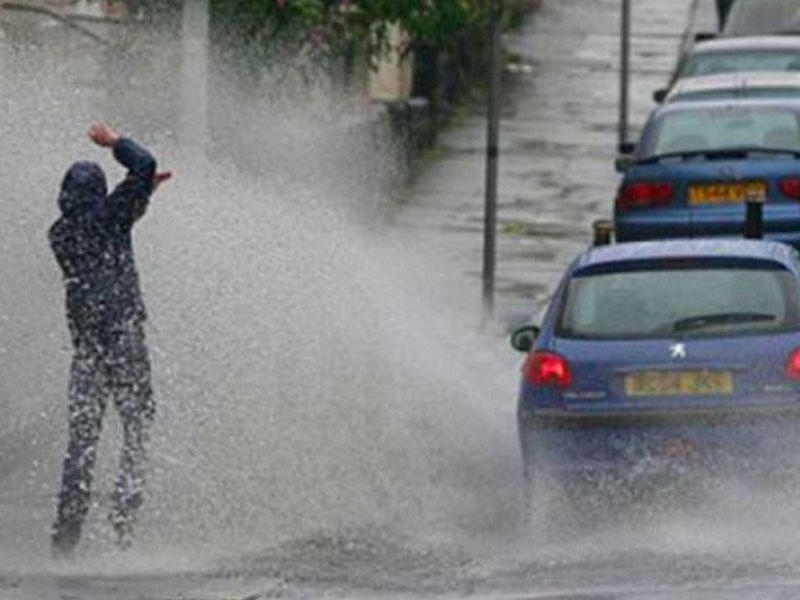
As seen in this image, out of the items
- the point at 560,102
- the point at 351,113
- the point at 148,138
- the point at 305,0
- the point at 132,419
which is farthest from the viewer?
the point at 560,102

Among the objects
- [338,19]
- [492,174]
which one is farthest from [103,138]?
[338,19]

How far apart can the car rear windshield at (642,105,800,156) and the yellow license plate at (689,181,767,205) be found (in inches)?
21.7

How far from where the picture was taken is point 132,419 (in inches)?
637

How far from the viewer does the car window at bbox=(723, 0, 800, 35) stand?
124ft

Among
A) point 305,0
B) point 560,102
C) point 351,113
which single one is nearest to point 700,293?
point 305,0

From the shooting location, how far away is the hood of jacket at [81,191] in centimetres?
1627

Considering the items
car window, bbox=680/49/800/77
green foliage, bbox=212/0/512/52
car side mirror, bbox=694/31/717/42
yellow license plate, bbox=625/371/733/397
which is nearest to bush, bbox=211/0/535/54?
green foliage, bbox=212/0/512/52

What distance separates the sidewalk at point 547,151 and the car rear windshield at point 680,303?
834 centimetres

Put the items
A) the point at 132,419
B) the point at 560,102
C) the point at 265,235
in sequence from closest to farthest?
1. the point at 132,419
2. the point at 265,235
3. the point at 560,102

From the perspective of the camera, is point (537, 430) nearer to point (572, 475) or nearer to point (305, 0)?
point (572, 475)

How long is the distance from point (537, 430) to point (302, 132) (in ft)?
32.7

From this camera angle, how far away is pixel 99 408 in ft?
53.2

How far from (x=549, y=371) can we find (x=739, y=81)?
12.4 metres

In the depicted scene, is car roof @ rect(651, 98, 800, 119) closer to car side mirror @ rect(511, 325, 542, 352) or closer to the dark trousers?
car side mirror @ rect(511, 325, 542, 352)
